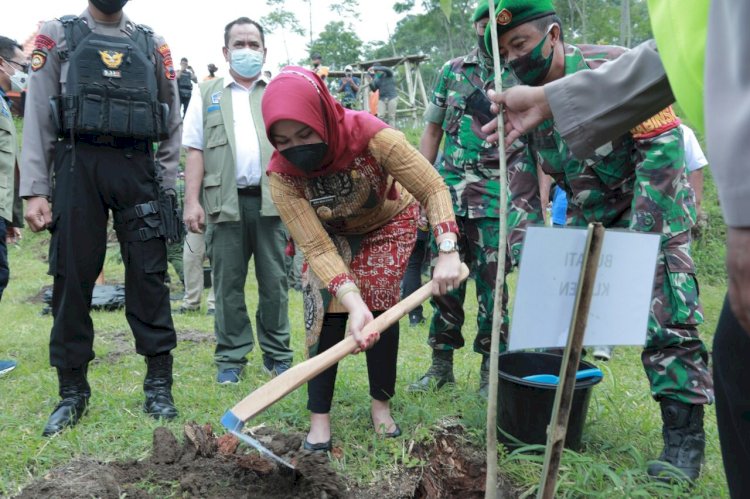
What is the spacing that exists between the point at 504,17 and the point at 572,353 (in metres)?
1.51

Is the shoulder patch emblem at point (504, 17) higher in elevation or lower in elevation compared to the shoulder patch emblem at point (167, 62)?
higher

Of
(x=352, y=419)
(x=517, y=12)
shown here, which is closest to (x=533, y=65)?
(x=517, y=12)

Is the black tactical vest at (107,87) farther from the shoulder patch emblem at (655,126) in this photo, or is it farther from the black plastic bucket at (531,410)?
the shoulder patch emblem at (655,126)

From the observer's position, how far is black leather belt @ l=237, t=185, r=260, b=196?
4145mm

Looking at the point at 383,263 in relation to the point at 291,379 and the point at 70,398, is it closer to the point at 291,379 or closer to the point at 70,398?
the point at 291,379

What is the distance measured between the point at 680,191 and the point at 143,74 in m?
2.52

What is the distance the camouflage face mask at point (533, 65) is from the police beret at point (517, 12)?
9cm

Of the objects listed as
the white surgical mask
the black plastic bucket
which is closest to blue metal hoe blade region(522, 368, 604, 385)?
the black plastic bucket

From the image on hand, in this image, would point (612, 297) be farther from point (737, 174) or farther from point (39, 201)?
point (39, 201)

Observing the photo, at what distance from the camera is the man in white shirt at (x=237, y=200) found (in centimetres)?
409

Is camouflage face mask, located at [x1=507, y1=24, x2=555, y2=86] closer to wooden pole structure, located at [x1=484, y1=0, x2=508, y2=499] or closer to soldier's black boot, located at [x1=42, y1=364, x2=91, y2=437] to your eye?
wooden pole structure, located at [x1=484, y1=0, x2=508, y2=499]

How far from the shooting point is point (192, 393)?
12.1 ft

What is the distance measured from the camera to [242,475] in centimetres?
250

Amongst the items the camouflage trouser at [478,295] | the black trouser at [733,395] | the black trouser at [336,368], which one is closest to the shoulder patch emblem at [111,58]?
the black trouser at [336,368]
